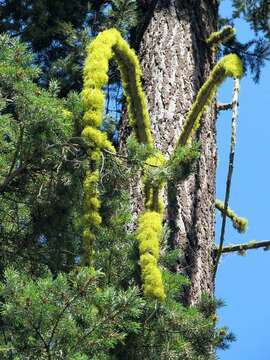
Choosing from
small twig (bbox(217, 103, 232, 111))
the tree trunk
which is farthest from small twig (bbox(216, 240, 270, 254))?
small twig (bbox(217, 103, 232, 111))

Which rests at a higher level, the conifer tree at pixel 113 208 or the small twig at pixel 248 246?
the small twig at pixel 248 246

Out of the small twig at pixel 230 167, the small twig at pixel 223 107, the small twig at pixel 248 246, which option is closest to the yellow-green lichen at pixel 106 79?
the small twig at pixel 230 167

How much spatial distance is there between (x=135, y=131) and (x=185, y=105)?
0.53 metres

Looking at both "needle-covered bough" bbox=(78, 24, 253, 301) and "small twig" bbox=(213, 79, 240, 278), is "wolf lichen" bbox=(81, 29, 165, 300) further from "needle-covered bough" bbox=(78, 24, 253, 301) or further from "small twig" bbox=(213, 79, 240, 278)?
"small twig" bbox=(213, 79, 240, 278)

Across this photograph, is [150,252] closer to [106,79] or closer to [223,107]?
[106,79]

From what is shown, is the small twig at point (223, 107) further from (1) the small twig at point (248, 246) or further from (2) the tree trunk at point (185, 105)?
(1) the small twig at point (248, 246)

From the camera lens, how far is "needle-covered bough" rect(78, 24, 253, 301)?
10.4ft

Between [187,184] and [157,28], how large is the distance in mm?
1266

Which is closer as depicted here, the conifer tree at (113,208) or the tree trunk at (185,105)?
the conifer tree at (113,208)

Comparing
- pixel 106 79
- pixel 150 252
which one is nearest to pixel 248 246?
pixel 150 252

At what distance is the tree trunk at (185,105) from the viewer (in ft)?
13.0

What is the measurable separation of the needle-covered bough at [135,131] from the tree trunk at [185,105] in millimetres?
169

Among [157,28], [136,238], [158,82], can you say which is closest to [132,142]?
[136,238]

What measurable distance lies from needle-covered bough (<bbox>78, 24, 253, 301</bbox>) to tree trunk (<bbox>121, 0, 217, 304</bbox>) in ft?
0.55
